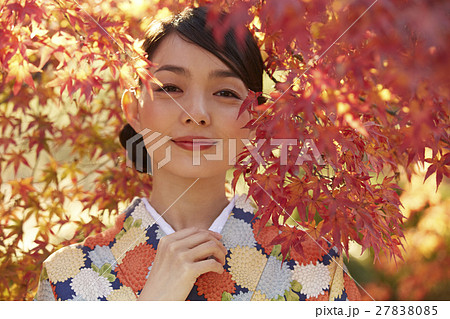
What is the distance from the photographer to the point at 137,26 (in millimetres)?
2074

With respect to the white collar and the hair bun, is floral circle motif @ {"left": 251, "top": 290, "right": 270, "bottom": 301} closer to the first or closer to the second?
the white collar

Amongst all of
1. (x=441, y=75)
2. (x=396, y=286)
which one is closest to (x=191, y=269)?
(x=441, y=75)

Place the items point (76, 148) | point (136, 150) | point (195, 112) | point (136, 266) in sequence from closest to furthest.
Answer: point (195, 112)
point (136, 266)
point (136, 150)
point (76, 148)

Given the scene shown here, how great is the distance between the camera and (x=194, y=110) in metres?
1.56

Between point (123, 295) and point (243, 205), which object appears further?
point (243, 205)

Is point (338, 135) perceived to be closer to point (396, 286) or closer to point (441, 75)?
point (441, 75)

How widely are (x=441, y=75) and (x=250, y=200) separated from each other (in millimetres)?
1075

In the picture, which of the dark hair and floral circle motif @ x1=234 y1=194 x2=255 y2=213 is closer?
the dark hair

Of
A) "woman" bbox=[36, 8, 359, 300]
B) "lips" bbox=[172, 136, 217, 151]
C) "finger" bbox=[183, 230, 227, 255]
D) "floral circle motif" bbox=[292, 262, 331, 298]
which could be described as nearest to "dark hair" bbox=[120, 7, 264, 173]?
"woman" bbox=[36, 8, 359, 300]

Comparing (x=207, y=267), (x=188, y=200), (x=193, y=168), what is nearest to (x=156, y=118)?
(x=193, y=168)

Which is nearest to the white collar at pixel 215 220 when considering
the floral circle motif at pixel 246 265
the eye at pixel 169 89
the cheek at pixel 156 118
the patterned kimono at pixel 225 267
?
the patterned kimono at pixel 225 267

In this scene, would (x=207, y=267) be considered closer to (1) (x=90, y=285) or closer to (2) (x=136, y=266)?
(2) (x=136, y=266)

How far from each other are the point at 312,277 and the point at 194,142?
2.07 ft

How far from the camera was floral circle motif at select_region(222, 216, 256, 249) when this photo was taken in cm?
169
